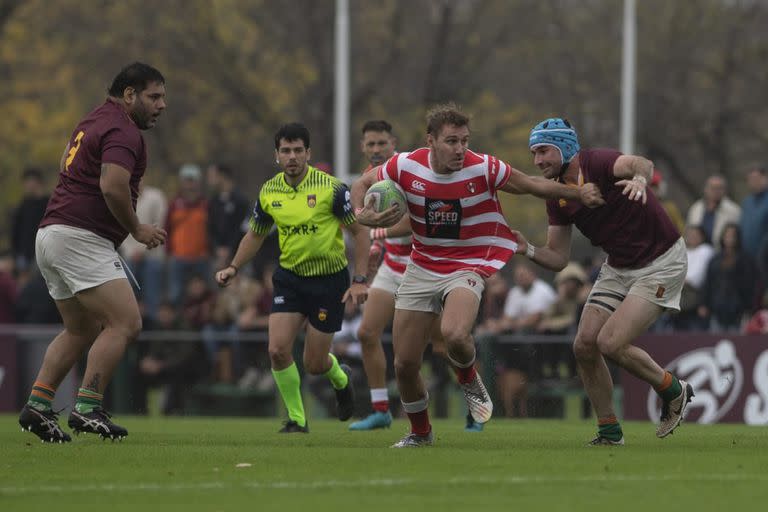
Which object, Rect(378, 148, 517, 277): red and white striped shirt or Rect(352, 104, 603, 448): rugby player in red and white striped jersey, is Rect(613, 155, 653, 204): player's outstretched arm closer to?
Rect(352, 104, 603, 448): rugby player in red and white striped jersey

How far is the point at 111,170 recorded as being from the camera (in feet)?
35.0

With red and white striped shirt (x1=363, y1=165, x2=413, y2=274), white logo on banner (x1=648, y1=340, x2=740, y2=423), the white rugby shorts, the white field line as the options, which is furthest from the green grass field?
white logo on banner (x1=648, y1=340, x2=740, y2=423)

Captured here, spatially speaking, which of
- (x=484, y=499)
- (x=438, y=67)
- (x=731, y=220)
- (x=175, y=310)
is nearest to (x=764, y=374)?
(x=731, y=220)

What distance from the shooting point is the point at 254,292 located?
2056 centimetres

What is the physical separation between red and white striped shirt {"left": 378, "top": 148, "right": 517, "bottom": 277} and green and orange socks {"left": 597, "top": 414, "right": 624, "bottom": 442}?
1.32 metres

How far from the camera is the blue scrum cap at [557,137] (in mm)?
10836

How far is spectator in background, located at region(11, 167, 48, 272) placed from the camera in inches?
834

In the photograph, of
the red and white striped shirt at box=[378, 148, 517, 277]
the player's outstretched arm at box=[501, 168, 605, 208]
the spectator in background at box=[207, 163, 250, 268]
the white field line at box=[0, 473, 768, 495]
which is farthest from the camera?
the spectator in background at box=[207, 163, 250, 268]

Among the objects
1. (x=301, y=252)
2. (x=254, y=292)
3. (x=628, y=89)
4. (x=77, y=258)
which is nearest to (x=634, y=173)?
(x=301, y=252)

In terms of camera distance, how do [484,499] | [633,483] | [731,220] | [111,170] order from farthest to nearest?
[731,220], [111,170], [633,483], [484,499]

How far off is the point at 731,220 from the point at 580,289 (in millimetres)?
2016

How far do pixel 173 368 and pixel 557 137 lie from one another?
10079 millimetres

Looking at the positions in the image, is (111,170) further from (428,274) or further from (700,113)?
(700,113)

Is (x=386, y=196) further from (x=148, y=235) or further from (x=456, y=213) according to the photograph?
(x=148, y=235)
